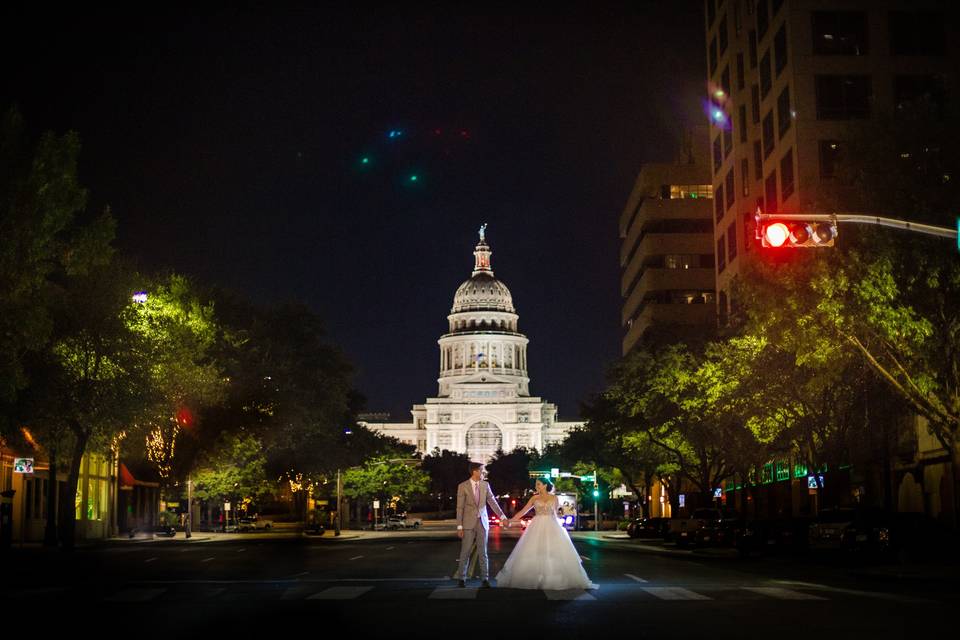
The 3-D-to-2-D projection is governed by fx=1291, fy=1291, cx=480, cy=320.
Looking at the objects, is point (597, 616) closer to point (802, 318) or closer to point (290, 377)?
point (802, 318)

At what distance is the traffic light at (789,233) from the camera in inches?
792

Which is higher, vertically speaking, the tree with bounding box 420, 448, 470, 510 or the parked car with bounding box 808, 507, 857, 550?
the tree with bounding box 420, 448, 470, 510

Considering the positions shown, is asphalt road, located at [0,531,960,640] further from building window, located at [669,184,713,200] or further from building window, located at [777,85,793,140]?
building window, located at [669,184,713,200]

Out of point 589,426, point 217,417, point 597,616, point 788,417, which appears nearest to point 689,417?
point 788,417

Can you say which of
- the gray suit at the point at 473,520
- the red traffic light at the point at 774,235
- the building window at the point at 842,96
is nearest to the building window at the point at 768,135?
the building window at the point at 842,96

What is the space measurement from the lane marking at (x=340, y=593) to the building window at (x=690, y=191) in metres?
82.9

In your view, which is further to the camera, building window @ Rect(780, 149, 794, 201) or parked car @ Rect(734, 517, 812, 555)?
building window @ Rect(780, 149, 794, 201)

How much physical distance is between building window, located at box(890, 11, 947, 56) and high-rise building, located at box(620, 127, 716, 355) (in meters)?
36.6

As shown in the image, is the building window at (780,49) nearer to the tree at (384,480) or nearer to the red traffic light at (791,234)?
the red traffic light at (791,234)

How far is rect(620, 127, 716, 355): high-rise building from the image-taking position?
319 feet

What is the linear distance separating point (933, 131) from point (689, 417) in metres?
30.0

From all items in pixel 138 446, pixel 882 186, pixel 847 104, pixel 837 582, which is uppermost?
pixel 847 104

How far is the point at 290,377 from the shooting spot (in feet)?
236

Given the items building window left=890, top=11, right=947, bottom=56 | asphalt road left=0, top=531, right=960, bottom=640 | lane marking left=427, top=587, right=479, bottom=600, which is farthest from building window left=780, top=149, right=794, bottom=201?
lane marking left=427, top=587, right=479, bottom=600
